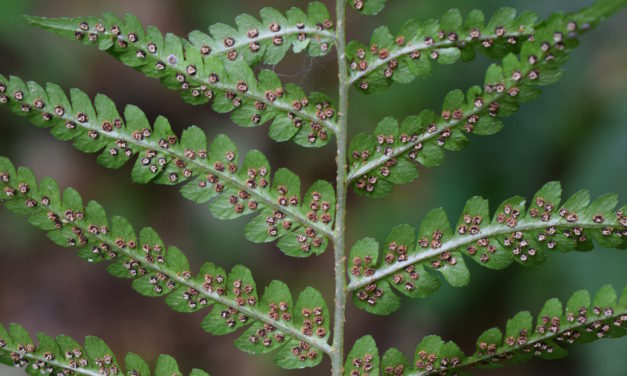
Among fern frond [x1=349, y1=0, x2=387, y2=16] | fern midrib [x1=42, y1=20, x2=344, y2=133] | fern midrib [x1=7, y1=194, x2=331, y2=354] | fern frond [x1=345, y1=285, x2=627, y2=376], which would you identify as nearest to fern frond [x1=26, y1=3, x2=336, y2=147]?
fern midrib [x1=42, y1=20, x2=344, y2=133]

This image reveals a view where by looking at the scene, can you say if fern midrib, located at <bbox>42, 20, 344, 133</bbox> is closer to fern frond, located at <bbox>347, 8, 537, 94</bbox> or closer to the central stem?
the central stem

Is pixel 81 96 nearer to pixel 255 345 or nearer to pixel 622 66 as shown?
pixel 255 345

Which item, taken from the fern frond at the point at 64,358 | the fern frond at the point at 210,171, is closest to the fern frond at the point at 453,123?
the fern frond at the point at 210,171

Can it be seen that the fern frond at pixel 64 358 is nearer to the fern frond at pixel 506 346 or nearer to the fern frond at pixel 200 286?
the fern frond at pixel 200 286

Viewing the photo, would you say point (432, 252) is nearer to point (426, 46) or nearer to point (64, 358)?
point (426, 46)

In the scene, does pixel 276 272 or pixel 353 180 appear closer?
pixel 353 180

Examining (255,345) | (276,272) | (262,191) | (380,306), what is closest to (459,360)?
(380,306)
